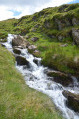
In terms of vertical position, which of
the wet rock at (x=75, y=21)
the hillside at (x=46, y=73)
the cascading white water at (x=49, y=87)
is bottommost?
the cascading white water at (x=49, y=87)

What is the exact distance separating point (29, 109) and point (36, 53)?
16906 mm

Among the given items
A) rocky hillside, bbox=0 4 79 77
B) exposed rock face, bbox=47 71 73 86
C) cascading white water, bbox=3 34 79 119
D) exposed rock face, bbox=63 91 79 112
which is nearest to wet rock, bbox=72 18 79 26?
rocky hillside, bbox=0 4 79 77

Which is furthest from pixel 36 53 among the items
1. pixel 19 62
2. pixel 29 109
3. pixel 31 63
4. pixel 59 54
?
pixel 29 109

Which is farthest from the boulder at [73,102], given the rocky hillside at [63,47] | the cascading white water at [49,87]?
the rocky hillside at [63,47]

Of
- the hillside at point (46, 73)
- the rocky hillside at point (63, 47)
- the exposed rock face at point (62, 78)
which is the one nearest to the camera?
the hillside at point (46, 73)

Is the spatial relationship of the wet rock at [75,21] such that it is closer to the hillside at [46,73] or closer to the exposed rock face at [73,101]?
the hillside at [46,73]

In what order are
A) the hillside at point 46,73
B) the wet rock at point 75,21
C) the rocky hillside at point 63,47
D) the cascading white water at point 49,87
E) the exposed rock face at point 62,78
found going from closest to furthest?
the hillside at point 46,73 < the cascading white water at point 49,87 < the exposed rock face at point 62,78 < the rocky hillside at point 63,47 < the wet rock at point 75,21

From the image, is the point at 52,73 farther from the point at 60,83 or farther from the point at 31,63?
the point at 31,63

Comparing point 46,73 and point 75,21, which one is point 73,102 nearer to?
point 46,73

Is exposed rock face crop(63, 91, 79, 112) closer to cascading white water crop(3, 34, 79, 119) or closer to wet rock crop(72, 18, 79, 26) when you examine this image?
cascading white water crop(3, 34, 79, 119)

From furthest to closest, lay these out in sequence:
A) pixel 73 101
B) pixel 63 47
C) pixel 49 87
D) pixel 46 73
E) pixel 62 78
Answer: pixel 63 47, pixel 46 73, pixel 62 78, pixel 49 87, pixel 73 101

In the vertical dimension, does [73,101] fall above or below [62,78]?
above

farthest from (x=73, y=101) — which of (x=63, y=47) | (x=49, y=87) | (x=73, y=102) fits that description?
(x=63, y=47)

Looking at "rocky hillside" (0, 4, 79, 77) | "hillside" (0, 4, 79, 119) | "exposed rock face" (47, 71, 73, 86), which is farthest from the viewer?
"rocky hillside" (0, 4, 79, 77)
